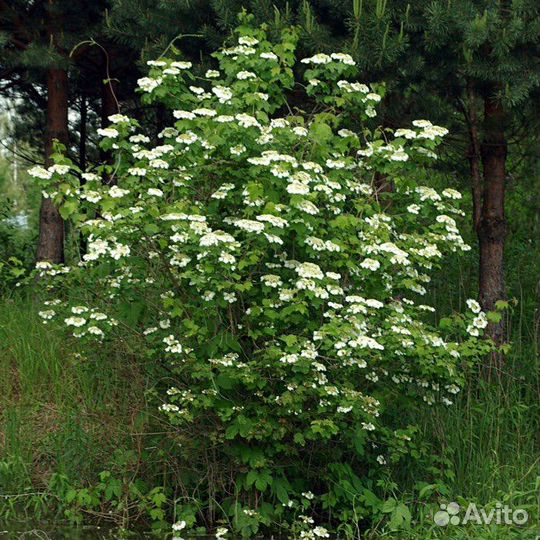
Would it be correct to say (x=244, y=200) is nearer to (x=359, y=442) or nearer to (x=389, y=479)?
(x=359, y=442)

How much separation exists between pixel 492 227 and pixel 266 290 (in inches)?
124

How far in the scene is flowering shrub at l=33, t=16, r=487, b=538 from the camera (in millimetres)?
4910

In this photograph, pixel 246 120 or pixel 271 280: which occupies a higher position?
pixel 246 120

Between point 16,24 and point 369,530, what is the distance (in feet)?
22.3

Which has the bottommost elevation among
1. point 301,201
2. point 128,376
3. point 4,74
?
point 128,376

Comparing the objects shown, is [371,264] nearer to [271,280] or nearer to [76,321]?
[271,280]

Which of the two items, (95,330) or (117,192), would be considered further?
(95,330)

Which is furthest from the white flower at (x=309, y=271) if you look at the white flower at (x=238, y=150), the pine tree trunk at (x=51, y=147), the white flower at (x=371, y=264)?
the pine tree trunk at (x=51, y=147)

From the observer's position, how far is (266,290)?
16.1 ft

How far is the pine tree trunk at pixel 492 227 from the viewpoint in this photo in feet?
24.4

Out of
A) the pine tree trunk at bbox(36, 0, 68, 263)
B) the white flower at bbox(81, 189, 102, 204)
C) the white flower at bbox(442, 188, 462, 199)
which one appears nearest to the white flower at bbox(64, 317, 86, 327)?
the white flower at bbox(81, 189, 102, 204)

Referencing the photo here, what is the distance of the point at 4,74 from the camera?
1063 centimetres

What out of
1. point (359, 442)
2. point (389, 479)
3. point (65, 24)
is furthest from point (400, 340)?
point (65, 24)

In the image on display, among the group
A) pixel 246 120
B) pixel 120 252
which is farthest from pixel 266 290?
pixel 246 120
